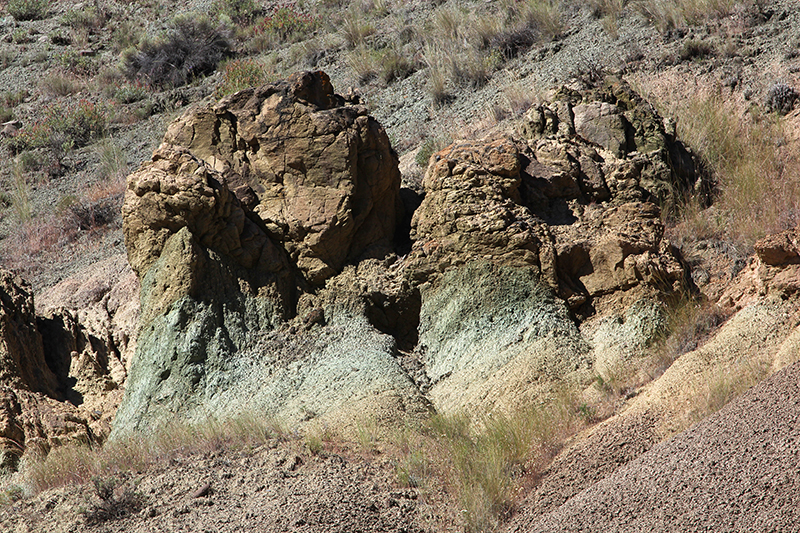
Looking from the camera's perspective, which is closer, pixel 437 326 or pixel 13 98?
pixel 437 326

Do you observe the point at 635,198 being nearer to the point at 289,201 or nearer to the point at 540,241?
the point at 540,241

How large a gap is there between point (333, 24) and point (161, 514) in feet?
49.8

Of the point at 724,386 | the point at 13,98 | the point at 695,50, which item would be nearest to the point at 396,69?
the point at 695,50

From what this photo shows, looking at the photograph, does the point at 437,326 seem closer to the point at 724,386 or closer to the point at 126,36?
the point at 724,386

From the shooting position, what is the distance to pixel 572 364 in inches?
193

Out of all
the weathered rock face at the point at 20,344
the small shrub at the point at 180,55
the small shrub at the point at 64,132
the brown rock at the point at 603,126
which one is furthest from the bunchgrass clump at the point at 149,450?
the small shrub at the point at 180,55

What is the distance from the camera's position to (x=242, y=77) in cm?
1474

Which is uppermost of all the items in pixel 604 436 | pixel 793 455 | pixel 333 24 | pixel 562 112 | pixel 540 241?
pixel 333 24

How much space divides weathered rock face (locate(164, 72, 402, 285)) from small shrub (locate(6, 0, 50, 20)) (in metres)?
18.7

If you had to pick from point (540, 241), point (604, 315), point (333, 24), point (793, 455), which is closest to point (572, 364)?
point (604, 315)

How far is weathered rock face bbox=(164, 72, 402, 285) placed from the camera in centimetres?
612

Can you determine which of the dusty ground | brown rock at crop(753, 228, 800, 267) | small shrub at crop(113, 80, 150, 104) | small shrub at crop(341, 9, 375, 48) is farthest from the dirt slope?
small shrub at crop(113, 80, 150, 104)

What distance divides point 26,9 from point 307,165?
65.5 ft

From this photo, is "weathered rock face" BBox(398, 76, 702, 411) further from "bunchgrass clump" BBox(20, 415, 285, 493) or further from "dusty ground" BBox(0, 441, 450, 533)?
"bunchgrass clump" BBox(20, 415, 285, 493)
